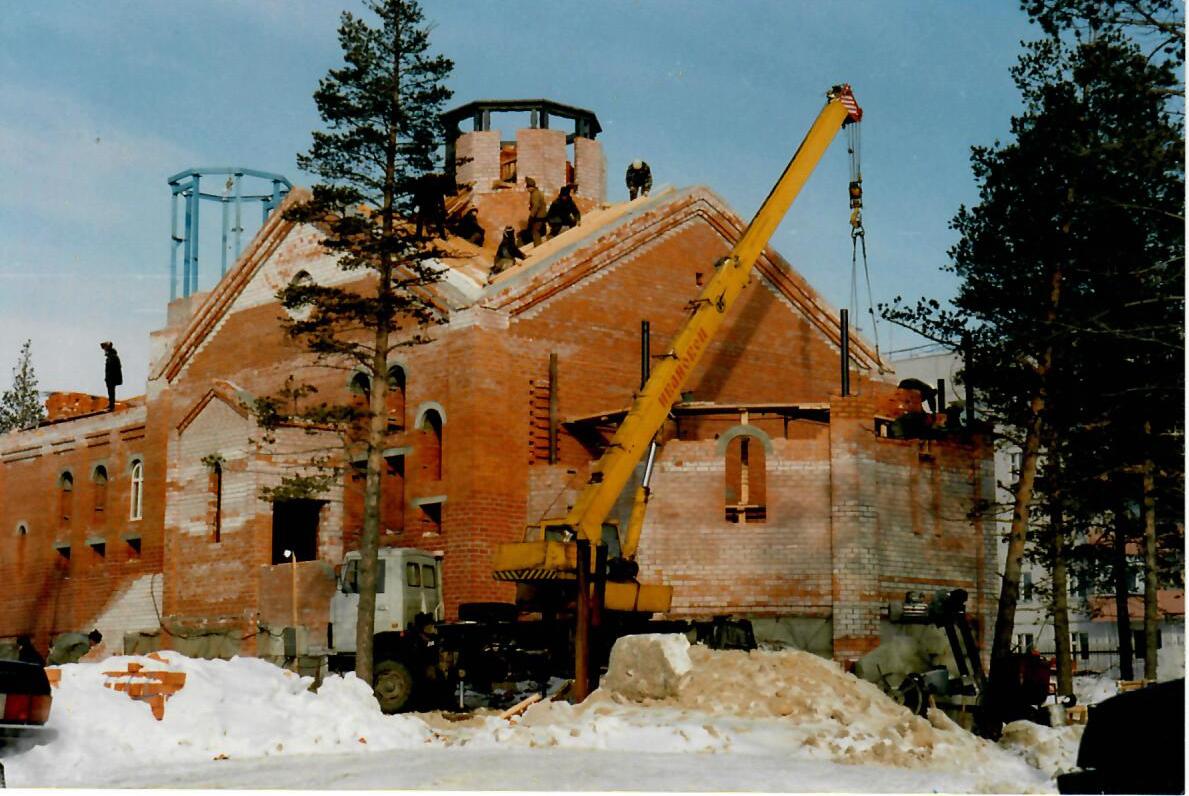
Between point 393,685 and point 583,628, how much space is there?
12.7ft

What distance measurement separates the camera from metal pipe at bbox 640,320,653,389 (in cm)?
3278

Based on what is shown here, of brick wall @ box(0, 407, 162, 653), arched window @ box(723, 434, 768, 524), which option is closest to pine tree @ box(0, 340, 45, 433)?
brick wall @ box(0, 407, 162, 653)

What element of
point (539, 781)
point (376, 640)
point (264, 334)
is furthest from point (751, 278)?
point (539, 781)

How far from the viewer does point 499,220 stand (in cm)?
4081

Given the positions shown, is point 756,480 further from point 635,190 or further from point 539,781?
point 539,781

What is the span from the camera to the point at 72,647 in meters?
37.8

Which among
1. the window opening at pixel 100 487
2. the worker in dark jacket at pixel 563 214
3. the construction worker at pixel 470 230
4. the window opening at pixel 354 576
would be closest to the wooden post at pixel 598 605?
the window opening at pixel 354 576

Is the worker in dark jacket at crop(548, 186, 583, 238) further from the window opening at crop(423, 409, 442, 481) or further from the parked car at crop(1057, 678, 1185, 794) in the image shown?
the parked car at crop(1057, 678, 1185, 794)

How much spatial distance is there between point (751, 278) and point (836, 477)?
7.85 metres

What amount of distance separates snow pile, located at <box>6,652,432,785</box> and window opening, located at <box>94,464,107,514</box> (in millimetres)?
23886

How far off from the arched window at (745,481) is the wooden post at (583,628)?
7406mm

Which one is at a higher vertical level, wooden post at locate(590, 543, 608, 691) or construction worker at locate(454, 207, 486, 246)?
construction worker at locate(454, 207, 486, 246)

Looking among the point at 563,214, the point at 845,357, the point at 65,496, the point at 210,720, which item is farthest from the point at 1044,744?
the point at 65,496

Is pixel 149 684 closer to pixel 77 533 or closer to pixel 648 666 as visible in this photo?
pixel 648 666
